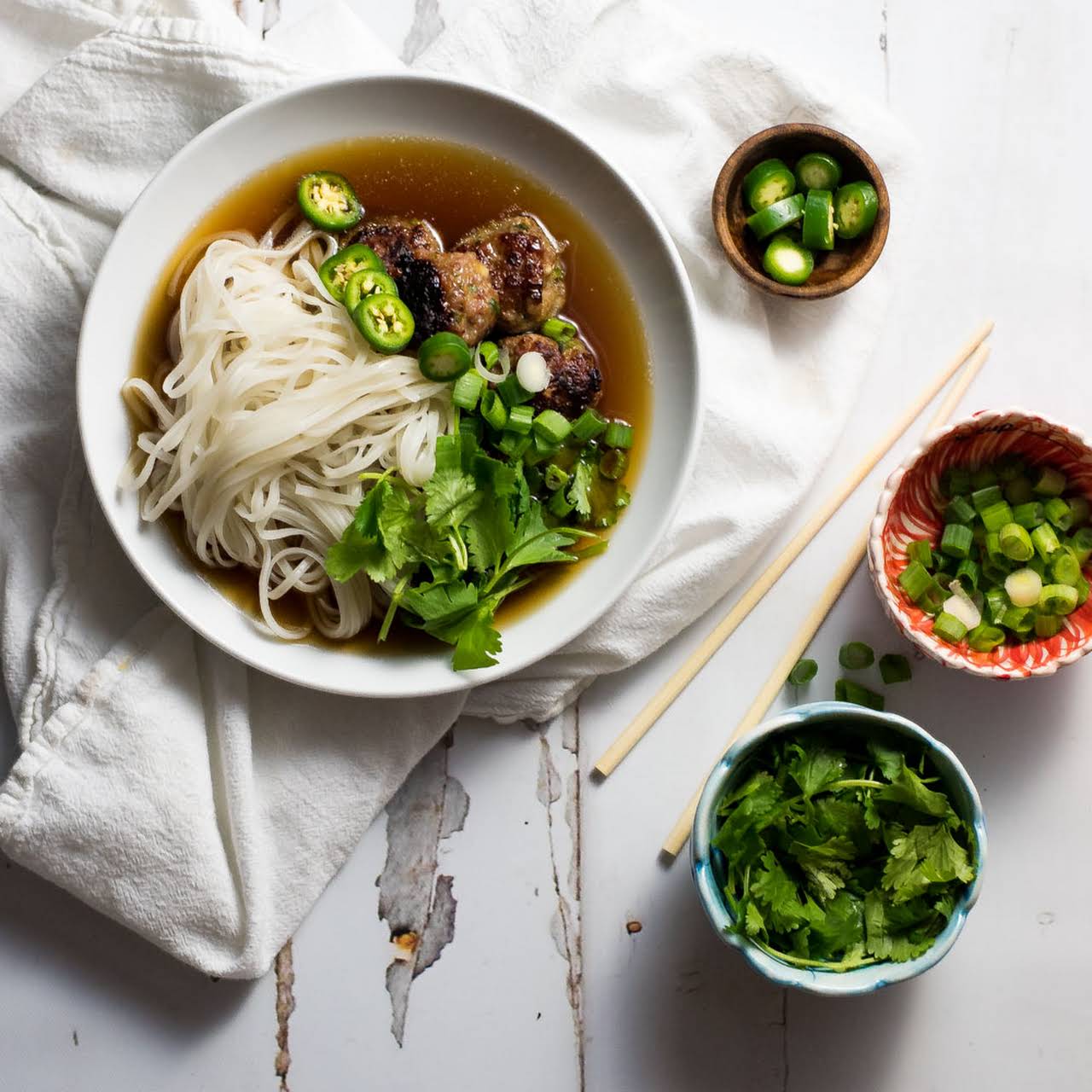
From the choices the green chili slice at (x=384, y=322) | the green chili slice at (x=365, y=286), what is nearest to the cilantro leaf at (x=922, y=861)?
the green chili slice at (x=384, y=322)

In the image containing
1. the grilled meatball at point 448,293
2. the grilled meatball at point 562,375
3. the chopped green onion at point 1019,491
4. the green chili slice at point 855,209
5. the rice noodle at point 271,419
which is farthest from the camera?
the chopped green onion at point 1019,491

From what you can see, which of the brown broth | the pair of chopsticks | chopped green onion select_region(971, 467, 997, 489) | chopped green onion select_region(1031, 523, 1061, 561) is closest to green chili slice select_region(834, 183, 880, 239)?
the pair of chopsticks

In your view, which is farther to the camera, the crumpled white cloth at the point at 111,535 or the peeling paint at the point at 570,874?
the peeling paint at the point at 570,874

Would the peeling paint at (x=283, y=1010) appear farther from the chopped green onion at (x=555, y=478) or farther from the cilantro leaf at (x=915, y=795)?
the cilantro leaf at (x=915, y=795)

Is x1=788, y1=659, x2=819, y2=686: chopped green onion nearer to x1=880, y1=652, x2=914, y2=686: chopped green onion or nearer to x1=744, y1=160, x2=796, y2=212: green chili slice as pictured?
x1=880, y1=652, x2=914, y2=686: chopped green onion

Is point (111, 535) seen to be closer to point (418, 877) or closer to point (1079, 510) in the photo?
point (418, 877)

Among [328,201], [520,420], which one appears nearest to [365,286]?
[328,201]

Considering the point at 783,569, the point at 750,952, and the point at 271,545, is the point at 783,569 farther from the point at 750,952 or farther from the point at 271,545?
the point at 271,545
